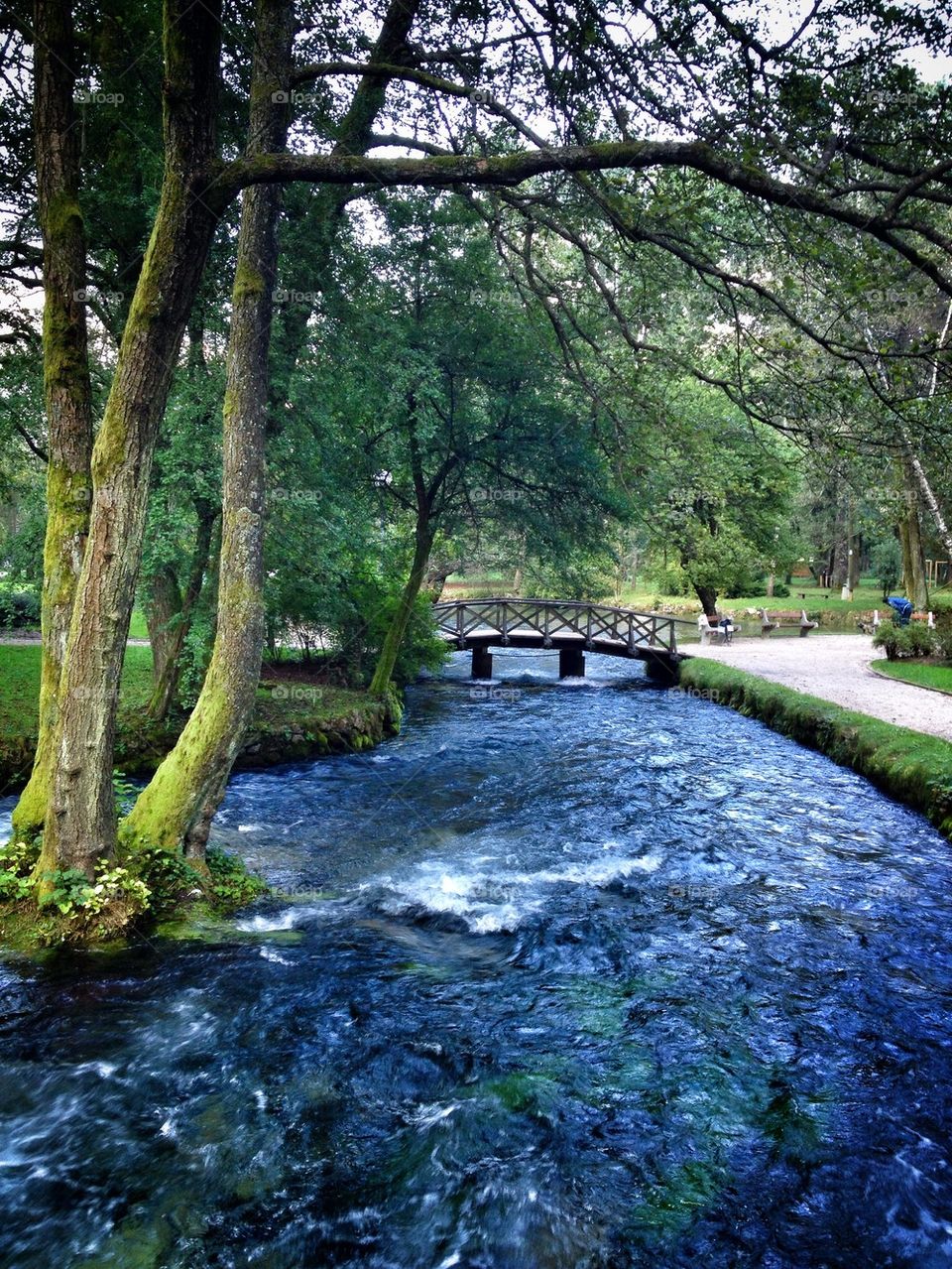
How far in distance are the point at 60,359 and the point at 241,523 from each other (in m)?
1.88

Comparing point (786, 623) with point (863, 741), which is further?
point (786, 623)

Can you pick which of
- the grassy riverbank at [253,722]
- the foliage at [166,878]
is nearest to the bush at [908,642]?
the grassy riverbank at [253,722]

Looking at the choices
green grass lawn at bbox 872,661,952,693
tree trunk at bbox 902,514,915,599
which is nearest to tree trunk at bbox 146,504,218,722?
green grass lawn at bbox 872,661,952,693

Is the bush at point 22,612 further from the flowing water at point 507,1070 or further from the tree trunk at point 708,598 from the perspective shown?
the tree trunk at point 708,598

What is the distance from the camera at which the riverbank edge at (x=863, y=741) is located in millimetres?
10656

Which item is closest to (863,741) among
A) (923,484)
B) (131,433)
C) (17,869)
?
(923,484)

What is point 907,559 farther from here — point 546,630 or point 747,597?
point 747,597

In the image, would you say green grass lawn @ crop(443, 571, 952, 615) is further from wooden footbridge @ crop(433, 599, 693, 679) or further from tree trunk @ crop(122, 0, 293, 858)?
tree trunk @ crop(122, 0, 293, 858)

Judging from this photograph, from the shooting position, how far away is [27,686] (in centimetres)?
1420

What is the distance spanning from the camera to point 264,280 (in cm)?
680

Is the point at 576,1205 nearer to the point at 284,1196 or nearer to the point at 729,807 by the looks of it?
the point at 284,1196

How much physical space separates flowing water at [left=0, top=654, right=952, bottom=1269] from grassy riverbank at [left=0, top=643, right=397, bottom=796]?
375cm

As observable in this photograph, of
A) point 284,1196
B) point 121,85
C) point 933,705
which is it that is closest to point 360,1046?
point 284,1196

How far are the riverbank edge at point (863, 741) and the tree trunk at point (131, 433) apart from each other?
9765 mm
